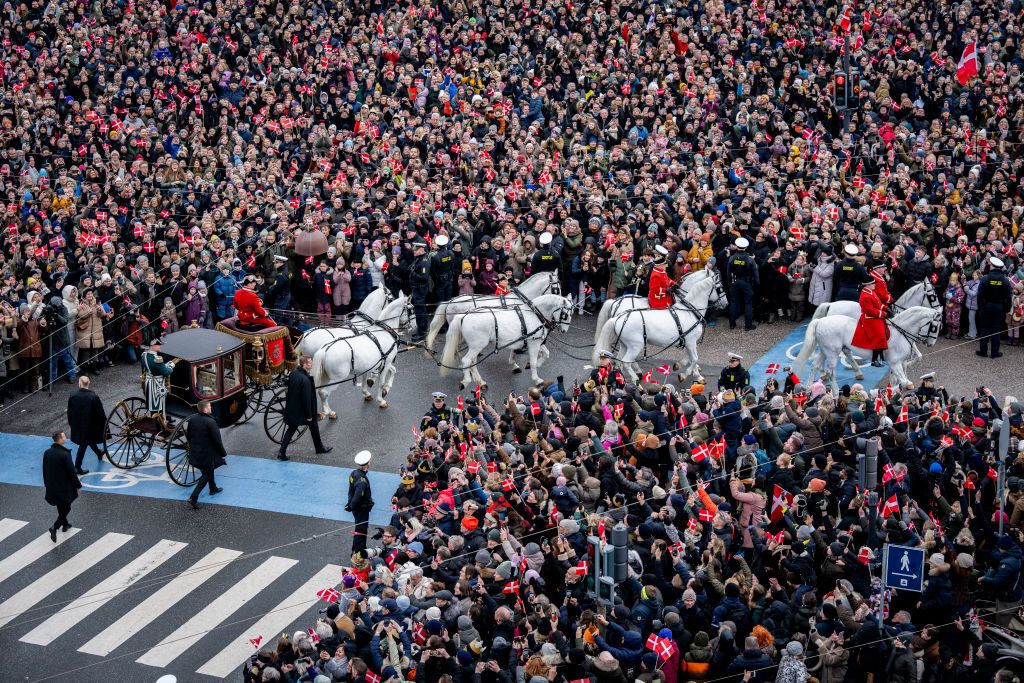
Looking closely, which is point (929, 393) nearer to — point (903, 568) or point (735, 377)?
point (735, 377)

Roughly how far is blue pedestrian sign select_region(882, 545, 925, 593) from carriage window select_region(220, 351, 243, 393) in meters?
11.1

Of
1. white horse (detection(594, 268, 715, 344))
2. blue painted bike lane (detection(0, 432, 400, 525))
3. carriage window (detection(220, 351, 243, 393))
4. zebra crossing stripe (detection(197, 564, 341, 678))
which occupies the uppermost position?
white horse (detection(594, 268, 715, 344))

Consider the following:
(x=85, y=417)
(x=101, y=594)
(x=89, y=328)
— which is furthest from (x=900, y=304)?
(x=89, y=328)

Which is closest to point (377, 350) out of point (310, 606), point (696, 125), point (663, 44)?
point (310, 606)

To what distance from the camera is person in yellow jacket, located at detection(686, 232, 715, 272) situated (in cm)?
2950

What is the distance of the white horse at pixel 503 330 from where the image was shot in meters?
26.0

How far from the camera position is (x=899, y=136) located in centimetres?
3241

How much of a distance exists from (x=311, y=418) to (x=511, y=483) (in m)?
5.73

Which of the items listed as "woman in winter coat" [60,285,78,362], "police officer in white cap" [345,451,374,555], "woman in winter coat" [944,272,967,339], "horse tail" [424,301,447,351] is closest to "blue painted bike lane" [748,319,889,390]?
"woman in winter coat" [944,272,967,339]

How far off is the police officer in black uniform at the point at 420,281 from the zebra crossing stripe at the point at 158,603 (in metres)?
9.17

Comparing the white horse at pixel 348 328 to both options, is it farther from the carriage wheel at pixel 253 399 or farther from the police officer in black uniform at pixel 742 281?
the police officer in black uniform at pixel 742 281

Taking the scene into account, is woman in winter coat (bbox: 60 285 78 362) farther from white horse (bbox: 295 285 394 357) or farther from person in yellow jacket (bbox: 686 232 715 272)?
person in yellow jacket (bbox: 686 232 715 272)

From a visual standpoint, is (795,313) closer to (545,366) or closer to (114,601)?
(545,366)

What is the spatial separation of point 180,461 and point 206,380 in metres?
1.65
